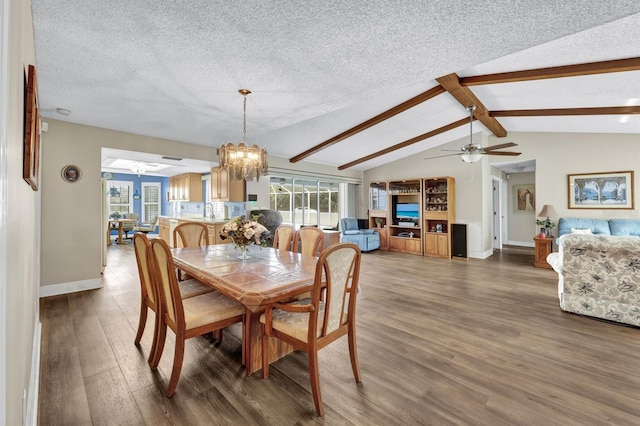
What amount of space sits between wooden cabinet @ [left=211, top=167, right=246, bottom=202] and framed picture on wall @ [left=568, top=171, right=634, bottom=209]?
6.80 metres

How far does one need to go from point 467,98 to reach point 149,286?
15.2ft

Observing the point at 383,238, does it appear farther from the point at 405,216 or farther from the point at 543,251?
the point at 543,251

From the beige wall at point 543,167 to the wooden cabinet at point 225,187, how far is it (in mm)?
4472

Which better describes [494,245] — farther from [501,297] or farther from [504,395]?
[504,395]

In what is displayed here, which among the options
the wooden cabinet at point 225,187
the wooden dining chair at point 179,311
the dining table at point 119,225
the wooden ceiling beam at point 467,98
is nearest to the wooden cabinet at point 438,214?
the wooden ceiling beam at point 467,98

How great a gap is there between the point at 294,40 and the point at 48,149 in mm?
3671

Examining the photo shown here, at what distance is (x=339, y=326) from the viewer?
192 centimetres

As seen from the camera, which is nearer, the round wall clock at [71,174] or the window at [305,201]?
the round wall clock at [71,174]

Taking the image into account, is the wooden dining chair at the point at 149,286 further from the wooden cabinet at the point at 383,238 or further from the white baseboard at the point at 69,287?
the wooden cabinet at the point at 383,238

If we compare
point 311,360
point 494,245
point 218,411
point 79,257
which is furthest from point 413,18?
point 494,245

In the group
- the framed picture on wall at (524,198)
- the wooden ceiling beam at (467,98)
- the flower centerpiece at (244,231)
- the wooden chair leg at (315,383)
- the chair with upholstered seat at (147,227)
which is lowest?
the wooden chair leg at (315,383)

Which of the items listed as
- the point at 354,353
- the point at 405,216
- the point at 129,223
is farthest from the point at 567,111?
the point at 129,223

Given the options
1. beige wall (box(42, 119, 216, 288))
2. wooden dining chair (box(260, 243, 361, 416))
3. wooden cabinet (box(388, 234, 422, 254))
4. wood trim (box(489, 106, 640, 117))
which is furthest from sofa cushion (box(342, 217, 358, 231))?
wooden dining chair (box(260, 243, 361, 416))

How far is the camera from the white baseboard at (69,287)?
12.0 feet
